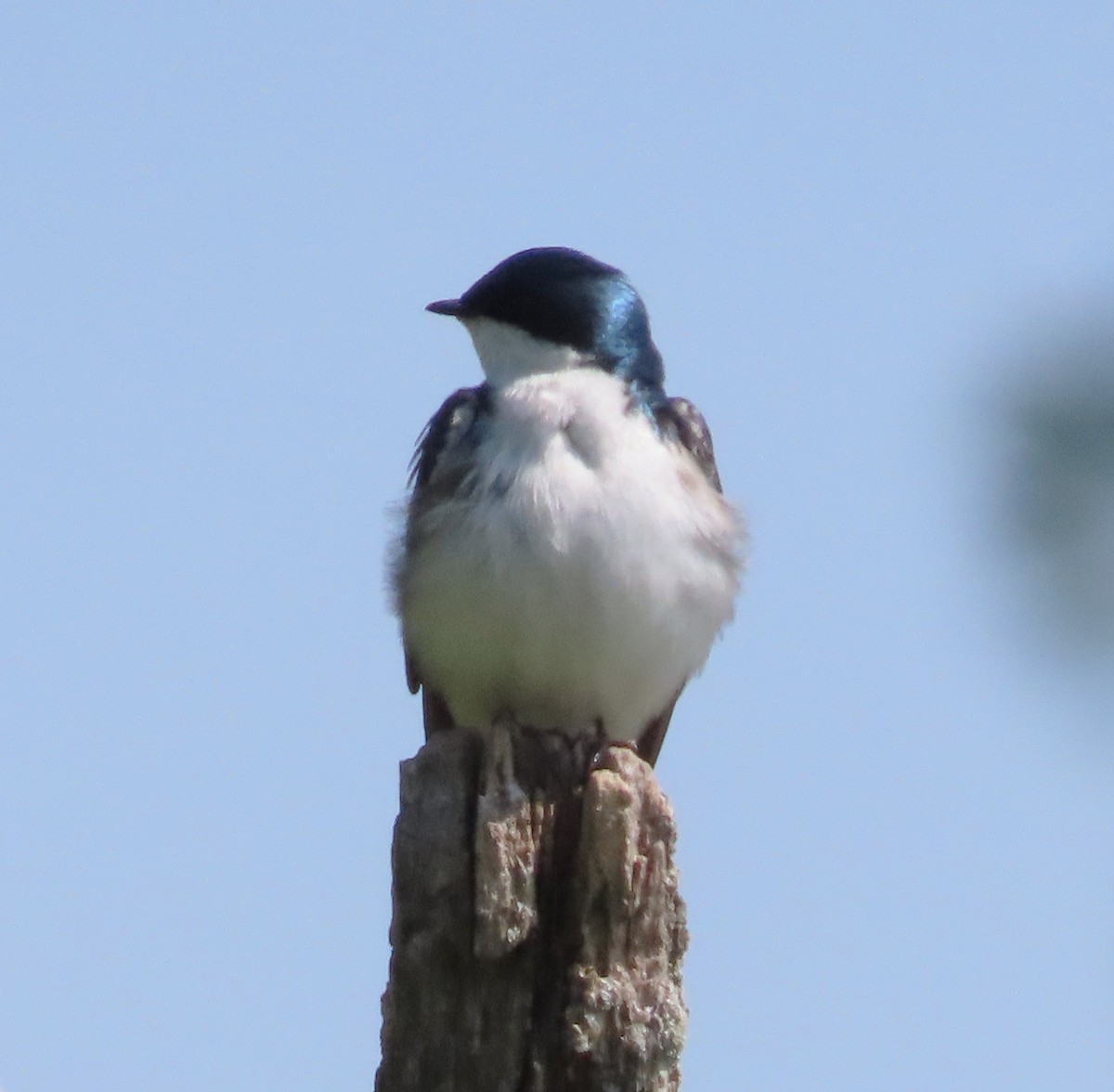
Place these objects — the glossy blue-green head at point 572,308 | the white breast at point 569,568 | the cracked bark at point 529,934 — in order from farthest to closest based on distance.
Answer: the glossy blue-green head at point 572,308 → the white breast at point 569,568 → the cracked bark at point 529,934

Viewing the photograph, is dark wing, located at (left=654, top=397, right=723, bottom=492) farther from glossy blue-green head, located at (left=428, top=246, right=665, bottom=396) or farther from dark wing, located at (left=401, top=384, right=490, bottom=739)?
dark wing, located at (left=401, top=384, right=490, bottom=739)

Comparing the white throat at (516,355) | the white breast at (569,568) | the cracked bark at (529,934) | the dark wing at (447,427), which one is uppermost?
the white throat at (516,355)

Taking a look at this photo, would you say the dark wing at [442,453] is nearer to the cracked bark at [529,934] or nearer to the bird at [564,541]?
the bird at [564,541]

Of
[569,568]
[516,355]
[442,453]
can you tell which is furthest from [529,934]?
[516,355]

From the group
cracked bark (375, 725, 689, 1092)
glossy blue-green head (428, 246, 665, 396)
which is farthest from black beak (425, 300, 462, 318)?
cracked bark (375, 725, 689, 1092)

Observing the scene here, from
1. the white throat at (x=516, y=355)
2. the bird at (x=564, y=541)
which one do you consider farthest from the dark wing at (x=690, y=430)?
the white throat at (x=516, y=355)

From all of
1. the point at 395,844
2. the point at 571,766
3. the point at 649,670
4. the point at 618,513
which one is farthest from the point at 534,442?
the point at 395,844

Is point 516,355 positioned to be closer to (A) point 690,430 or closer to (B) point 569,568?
(A) point 690,430
